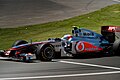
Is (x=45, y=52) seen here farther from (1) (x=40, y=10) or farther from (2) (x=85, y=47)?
(1) (x=40, y=10)

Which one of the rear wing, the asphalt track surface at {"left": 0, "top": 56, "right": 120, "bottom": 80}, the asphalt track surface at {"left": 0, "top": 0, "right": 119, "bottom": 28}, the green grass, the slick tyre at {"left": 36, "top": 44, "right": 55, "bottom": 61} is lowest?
the asphalt track surface at {"left": 0, "top": 56, "right": 120, "bottom": 80}

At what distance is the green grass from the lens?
22862mm

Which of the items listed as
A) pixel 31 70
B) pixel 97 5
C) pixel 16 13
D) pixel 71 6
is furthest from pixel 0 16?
pixel 31 70

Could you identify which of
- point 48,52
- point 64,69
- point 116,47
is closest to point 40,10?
point 116,47

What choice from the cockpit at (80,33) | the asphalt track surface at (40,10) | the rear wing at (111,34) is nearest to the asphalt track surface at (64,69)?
the cockpit at (80,33)

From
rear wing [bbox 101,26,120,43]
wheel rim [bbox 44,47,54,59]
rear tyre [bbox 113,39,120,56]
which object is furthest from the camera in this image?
rear wing [bbox 101,26,120,43]

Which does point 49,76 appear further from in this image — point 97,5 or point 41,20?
point 97,5

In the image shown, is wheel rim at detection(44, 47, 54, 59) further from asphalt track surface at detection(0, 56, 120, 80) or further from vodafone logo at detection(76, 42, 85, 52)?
vodafone logo at detection(76, 42, 85, 52)

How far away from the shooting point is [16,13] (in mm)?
32406

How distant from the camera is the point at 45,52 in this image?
48.5 feet

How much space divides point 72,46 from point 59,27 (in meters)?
10.5

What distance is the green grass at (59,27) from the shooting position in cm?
2286

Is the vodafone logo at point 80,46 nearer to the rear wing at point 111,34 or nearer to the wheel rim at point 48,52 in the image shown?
the wheel rim at point 48,52

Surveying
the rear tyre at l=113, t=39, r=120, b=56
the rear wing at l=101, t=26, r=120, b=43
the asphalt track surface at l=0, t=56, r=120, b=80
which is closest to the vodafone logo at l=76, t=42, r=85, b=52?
the asphalt track surface at l=0, t=56, r=120, b=80
